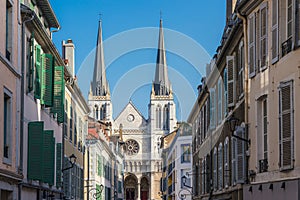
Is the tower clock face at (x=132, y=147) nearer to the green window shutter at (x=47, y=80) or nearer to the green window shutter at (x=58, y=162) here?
the green window shutter at (x=58, y=162)

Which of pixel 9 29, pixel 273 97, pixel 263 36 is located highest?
pixel 9 29

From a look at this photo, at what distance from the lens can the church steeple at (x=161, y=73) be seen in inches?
5689

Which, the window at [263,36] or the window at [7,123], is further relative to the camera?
the window at [7,123]

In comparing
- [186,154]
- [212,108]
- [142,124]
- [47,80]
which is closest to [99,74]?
[142,124]

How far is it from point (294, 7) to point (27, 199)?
1136cm

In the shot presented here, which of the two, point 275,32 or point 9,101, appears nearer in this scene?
point 275,32

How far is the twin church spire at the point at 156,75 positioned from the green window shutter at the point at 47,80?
11424cm

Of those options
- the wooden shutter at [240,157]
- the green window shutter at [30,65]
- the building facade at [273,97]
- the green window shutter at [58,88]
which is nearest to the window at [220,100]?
the wooden shutter at [240,157]

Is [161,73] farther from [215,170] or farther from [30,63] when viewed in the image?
[30,63]

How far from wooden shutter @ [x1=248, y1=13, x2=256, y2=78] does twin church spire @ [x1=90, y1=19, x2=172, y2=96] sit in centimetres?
11802

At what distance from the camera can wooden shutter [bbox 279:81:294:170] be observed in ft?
49.8

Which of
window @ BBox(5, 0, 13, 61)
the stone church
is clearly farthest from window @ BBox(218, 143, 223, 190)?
the stone church

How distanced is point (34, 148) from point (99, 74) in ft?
427

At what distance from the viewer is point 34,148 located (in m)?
21.3
